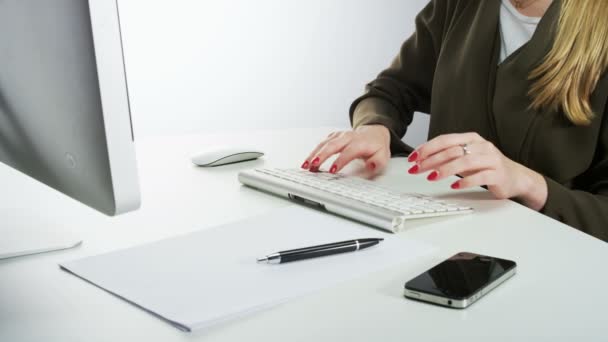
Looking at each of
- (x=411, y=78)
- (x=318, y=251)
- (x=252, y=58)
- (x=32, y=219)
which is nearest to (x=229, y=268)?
(x=318, y=251)

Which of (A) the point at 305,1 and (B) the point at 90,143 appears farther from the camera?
(A) the point at 305,1

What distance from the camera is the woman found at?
0.93m

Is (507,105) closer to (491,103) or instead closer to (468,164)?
(491,103)

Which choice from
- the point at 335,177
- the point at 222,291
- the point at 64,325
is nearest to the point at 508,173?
the point at 335,177

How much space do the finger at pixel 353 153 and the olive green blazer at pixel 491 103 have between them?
17cm

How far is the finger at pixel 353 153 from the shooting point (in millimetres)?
1069

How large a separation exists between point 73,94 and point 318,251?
11.1 inches

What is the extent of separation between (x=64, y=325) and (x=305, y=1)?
311 centimetres

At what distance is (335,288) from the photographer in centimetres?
64

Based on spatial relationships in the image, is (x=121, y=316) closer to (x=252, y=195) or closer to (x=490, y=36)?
(x=252, y=195)

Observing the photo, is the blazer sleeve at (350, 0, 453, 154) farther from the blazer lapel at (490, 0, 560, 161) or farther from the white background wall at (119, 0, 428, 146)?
the white background wall at (119, 0, 428, 146)

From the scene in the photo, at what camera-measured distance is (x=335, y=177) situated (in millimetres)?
1008

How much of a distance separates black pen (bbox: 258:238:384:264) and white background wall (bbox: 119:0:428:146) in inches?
109

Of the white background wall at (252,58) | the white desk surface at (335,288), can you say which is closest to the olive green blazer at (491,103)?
the white desk surface at (335,288)
